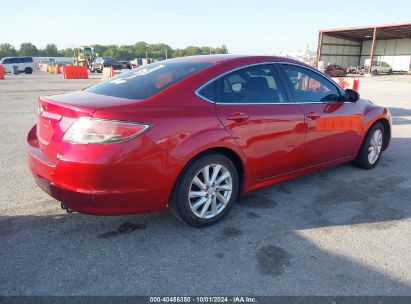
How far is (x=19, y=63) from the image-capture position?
119 feet

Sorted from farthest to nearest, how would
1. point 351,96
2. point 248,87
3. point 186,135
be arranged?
point 351,96, point 248,87, point 186,135

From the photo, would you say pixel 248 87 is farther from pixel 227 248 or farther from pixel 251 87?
pixel 227 248

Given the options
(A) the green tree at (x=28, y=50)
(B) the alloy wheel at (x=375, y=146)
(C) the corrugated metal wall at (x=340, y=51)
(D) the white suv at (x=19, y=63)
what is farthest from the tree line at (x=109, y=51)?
(B) the alloy wheel at (x=375, y=146)

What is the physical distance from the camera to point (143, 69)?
3.73 metres

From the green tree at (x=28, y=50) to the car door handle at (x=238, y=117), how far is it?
142569 millimetres

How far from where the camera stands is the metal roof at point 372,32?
130 ft

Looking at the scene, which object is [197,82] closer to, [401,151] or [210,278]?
[210,278]

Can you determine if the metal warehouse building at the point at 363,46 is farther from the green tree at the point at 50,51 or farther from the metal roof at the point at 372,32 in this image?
→ the green tree at the point at 50,51

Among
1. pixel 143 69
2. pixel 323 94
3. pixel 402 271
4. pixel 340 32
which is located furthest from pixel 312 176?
pixel 340 32

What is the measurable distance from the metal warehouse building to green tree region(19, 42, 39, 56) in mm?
114681

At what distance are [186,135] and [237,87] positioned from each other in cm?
83

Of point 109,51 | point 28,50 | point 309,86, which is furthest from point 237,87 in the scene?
point 28,50

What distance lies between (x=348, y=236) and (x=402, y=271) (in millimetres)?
569

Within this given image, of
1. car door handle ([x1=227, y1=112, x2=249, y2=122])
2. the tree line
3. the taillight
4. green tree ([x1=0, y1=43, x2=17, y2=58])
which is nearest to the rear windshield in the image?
the taillight
